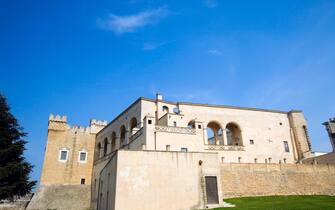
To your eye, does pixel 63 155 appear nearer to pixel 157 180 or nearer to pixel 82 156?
pixel 82 156

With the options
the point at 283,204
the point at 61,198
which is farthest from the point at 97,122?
the point at 283,204

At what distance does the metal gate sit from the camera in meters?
15.7

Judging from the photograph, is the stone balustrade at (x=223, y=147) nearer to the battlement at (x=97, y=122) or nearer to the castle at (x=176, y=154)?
the castle at (x=176, y=154)

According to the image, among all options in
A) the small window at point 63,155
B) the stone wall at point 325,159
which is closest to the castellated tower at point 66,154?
the small window at point 63,155

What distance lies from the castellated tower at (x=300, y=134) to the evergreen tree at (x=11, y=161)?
28.9 m

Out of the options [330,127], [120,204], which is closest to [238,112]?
[330,127]

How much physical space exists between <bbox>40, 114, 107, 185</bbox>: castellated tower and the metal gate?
71.6 ft

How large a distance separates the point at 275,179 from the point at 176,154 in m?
10.2

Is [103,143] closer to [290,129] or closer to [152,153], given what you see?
[152,153]

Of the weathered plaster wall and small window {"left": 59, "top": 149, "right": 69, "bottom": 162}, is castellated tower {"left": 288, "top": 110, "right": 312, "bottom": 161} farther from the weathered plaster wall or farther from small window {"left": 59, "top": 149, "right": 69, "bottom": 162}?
small window {"left": 59, "top": 149, "right": 69, "bottom": 162}

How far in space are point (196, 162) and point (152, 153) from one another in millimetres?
2896

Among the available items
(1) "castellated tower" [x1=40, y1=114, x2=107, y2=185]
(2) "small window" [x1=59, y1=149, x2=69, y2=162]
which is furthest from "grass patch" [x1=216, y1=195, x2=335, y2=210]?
(2) "small window" [x1=59, y1=149, x2=69, y2=162]

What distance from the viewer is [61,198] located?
28.9 meters

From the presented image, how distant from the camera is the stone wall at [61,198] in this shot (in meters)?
27.5
